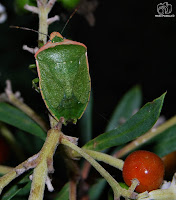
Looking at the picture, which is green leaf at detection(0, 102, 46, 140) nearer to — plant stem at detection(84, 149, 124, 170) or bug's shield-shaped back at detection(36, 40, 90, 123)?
bug's shield-shaped back at detection(36, 40, 90, 123)

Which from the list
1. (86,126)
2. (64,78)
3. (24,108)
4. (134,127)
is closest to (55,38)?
(64,78)

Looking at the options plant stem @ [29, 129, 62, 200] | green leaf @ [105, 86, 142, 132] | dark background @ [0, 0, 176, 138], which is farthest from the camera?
dark background @ [0, 0, 176, 138]

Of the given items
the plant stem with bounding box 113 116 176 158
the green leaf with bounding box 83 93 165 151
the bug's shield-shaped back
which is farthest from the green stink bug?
the plant stem with bounding box 113 116 176 158

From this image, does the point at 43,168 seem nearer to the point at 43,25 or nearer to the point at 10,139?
the point at 43,25

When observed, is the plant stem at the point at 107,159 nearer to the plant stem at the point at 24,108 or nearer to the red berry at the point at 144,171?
the red berry at the point at 144,171

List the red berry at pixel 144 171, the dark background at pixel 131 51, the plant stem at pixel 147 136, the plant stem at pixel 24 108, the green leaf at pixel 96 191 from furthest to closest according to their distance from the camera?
the dark background at pixel 131 51, the green leaf at pixel 96 191, the plant stem at pixel 147 136, the plant stem at pixel 24 108, the red berry at pixel 144 171

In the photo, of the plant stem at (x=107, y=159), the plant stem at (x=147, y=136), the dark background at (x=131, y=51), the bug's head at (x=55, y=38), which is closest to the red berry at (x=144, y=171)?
A: the plant stem at (x=107, y=159)

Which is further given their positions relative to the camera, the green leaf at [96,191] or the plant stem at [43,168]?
the green leaf at [96,191]
